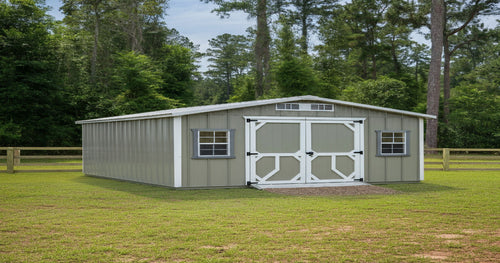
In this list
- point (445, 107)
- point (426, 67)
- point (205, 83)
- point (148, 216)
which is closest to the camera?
point (148, 216)

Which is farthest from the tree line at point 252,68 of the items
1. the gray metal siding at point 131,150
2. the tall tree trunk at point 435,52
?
the gray metal siding at point 131,150

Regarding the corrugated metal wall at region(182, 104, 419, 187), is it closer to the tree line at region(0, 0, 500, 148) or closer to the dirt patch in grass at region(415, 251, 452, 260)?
the dirt patch in grass at region(415, 251, 452, 260)

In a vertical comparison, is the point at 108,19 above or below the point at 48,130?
above

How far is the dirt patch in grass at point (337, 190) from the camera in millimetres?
13383

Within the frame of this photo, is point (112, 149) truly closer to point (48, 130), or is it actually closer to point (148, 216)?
point (148, 216)

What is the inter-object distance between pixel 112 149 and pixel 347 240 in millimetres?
12263

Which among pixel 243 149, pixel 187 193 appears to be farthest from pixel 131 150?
pixel 187 193

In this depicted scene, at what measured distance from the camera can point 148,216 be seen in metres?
9.45

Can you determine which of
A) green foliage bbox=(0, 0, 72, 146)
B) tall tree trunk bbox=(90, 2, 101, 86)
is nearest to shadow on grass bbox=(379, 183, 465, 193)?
green foliage bbox=(0, 0, 72, 146)

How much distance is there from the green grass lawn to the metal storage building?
128 centimetres

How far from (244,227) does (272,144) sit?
6810 millimetres

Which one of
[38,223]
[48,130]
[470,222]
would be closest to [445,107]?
[48,130]

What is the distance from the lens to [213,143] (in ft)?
47.7

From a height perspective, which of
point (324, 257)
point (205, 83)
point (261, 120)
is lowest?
point (324, 257)
